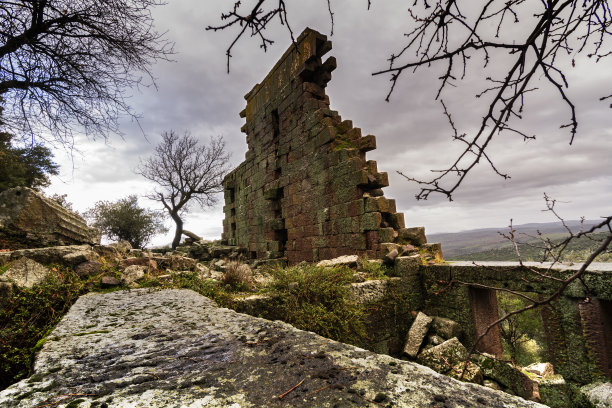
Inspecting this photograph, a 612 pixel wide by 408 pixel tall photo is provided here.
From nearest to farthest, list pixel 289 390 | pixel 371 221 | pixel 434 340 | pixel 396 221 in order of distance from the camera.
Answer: pixel 289 390 < pixel 434 340 < pixel 371 221 < pixel 396 221

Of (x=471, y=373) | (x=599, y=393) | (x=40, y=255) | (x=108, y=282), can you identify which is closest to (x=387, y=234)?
(x=471, y=373)

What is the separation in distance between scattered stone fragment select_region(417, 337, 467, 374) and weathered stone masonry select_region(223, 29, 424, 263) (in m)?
2.03

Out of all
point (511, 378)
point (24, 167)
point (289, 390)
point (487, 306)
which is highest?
point (24, 167)

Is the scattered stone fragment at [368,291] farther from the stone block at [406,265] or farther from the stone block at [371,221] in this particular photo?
the stone block at [371,221]

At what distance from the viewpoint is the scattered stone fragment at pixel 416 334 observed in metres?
4.05

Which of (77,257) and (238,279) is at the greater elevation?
(77,257)

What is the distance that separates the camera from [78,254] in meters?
4.09

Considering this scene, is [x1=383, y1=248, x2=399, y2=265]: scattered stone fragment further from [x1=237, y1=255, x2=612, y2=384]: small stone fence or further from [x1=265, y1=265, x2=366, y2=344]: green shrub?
[x1=265, y1=265, x2=366, y2=344]: green shrub

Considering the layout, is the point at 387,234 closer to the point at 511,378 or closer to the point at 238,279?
the point at 511,378

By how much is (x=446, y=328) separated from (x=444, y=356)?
0.69 metres

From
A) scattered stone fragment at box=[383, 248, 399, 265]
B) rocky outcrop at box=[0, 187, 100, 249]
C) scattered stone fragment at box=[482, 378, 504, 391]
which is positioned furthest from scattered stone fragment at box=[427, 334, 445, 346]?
rocky outcrop at box=[0, 187, 100, 249]

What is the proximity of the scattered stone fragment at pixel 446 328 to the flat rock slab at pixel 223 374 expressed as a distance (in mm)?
3373

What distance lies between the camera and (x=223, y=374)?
1222mm

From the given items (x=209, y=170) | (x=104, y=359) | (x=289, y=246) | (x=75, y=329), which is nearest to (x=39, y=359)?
(x=104, y=359)
